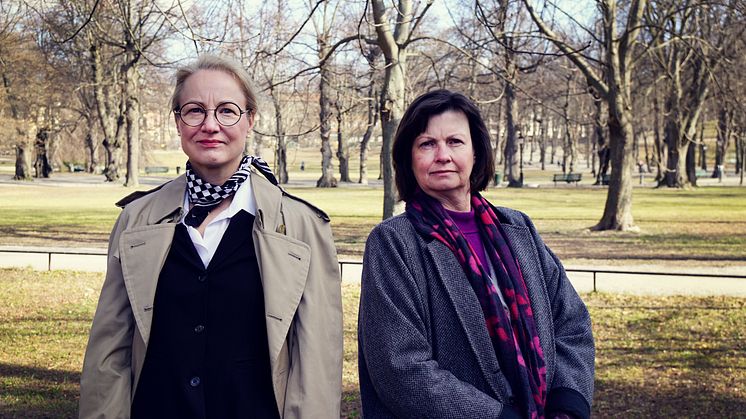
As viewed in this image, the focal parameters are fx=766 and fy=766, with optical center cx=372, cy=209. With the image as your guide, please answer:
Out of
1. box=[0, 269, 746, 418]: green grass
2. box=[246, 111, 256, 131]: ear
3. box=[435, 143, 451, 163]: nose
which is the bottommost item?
box=[0, 269, 746, 418]: green grass

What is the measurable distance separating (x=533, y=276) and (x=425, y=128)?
2.15ft

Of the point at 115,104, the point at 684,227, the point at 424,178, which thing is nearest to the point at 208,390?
the point at 424,178

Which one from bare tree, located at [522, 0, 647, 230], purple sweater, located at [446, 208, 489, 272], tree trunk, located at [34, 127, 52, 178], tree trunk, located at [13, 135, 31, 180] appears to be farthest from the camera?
tree trunk, located at [34, 127, 52, 178]

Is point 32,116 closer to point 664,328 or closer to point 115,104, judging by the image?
point 115,104

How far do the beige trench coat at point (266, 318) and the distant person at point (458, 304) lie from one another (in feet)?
0.55

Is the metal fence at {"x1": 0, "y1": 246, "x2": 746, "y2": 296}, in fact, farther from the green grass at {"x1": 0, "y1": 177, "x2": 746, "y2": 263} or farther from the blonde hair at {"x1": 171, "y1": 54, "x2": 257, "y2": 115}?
the blonde hair at {"x1": 171, "y1": 54, "x2": 257, "y2": 115}

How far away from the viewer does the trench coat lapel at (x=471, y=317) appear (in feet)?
8.14

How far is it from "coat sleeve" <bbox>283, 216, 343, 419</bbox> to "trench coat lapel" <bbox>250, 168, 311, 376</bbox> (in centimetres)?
6

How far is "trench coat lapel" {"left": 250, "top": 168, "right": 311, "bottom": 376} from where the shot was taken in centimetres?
256

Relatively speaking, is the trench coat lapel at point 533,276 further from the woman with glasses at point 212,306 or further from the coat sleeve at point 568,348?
the woman with glasses at point 212,306

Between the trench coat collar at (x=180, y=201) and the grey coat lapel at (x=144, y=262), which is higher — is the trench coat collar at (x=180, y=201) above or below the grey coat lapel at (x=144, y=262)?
above

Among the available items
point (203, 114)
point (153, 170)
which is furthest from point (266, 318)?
point (153, 170)

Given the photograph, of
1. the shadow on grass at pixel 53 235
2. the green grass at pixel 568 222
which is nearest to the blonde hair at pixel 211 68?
the green grass at pixel 568 222

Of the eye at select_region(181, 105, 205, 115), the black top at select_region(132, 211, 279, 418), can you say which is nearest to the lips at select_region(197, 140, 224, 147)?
the eye at select_region(181, 105, 205, 115)
